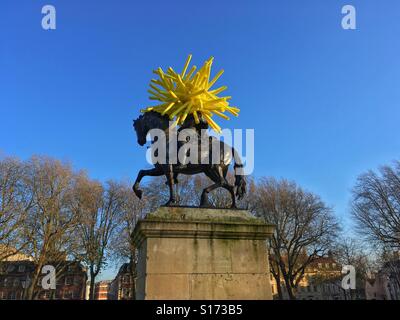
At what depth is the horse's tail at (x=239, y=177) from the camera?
27.3ft

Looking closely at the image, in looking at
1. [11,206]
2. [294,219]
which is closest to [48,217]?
[11,206]

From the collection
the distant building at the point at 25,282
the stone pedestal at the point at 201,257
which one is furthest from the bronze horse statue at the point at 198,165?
the distant building at the point at 25,282

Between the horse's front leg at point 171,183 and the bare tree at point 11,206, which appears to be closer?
the horse's front leg at point 171,183

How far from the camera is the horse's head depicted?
793 cm

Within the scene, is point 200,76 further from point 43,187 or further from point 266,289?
point 43,187

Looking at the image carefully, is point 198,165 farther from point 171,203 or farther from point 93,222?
point 93,222

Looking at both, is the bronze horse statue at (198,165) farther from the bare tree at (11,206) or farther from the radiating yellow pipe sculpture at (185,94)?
the bare tree at (11,206)

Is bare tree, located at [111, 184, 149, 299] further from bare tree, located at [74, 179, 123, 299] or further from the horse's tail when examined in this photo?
the horse's tail

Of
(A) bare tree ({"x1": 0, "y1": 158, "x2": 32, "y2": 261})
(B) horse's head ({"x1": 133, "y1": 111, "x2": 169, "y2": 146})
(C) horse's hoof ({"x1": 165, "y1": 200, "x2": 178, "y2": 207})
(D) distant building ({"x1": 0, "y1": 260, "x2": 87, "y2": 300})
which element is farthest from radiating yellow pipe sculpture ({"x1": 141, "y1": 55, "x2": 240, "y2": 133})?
(D) distant building ({"x1": 0, "y1": 260, "x2": 87, "y2": 300})

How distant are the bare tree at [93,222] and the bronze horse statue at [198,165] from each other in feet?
86.5

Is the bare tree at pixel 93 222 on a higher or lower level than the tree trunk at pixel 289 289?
higher

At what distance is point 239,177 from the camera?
843cm

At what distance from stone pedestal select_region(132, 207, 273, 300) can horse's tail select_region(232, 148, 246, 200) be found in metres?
1.49
